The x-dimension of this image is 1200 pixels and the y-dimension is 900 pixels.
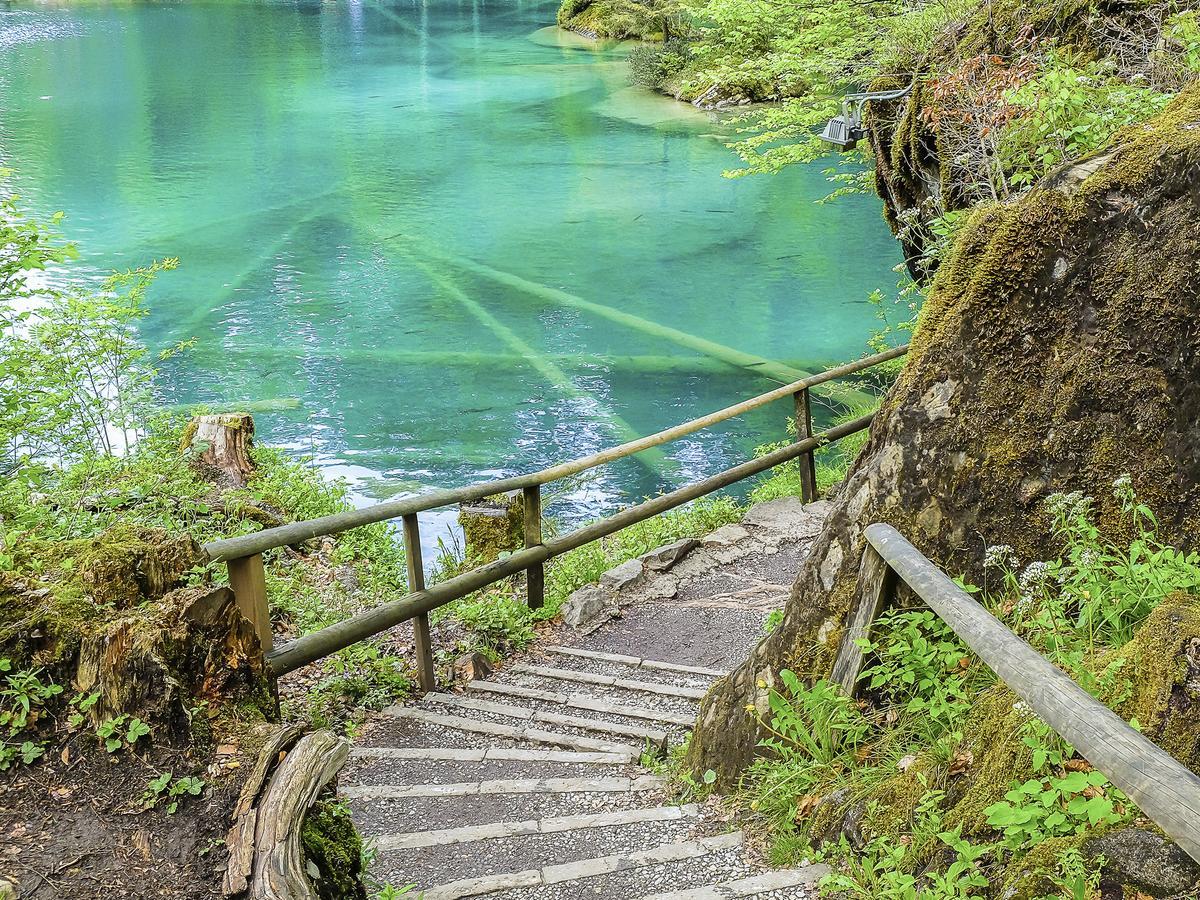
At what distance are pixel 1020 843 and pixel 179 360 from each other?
15.3 m

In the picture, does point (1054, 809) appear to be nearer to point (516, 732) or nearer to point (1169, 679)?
point (1169, 679)

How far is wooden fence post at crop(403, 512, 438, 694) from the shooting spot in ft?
16.9

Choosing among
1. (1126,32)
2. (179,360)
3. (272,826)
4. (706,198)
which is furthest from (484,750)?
(706,198)

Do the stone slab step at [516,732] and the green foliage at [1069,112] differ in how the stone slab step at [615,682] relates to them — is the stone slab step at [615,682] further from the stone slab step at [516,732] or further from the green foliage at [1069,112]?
the green foliage at [1069,112]

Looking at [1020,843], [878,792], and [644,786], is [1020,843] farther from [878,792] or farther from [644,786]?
[644,786]

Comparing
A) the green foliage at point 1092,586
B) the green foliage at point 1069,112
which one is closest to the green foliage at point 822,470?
the green foliage at point 1069,112

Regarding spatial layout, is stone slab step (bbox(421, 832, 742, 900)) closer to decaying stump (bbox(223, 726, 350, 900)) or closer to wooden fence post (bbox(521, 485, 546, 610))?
decaying stump (bbox(223, 726, 350, 900))

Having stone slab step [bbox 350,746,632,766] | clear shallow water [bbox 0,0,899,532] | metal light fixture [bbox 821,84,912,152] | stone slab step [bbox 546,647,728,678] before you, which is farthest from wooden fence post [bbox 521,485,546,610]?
clear shallow water [bbox 0,0,899,532]

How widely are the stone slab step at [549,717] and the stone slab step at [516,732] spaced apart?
8 cm

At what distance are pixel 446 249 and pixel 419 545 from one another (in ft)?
53.1

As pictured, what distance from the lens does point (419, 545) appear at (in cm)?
517

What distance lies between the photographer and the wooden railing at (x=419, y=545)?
400 cm

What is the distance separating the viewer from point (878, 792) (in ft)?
8.97

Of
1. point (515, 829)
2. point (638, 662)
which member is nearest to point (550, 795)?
point (515, 829)
